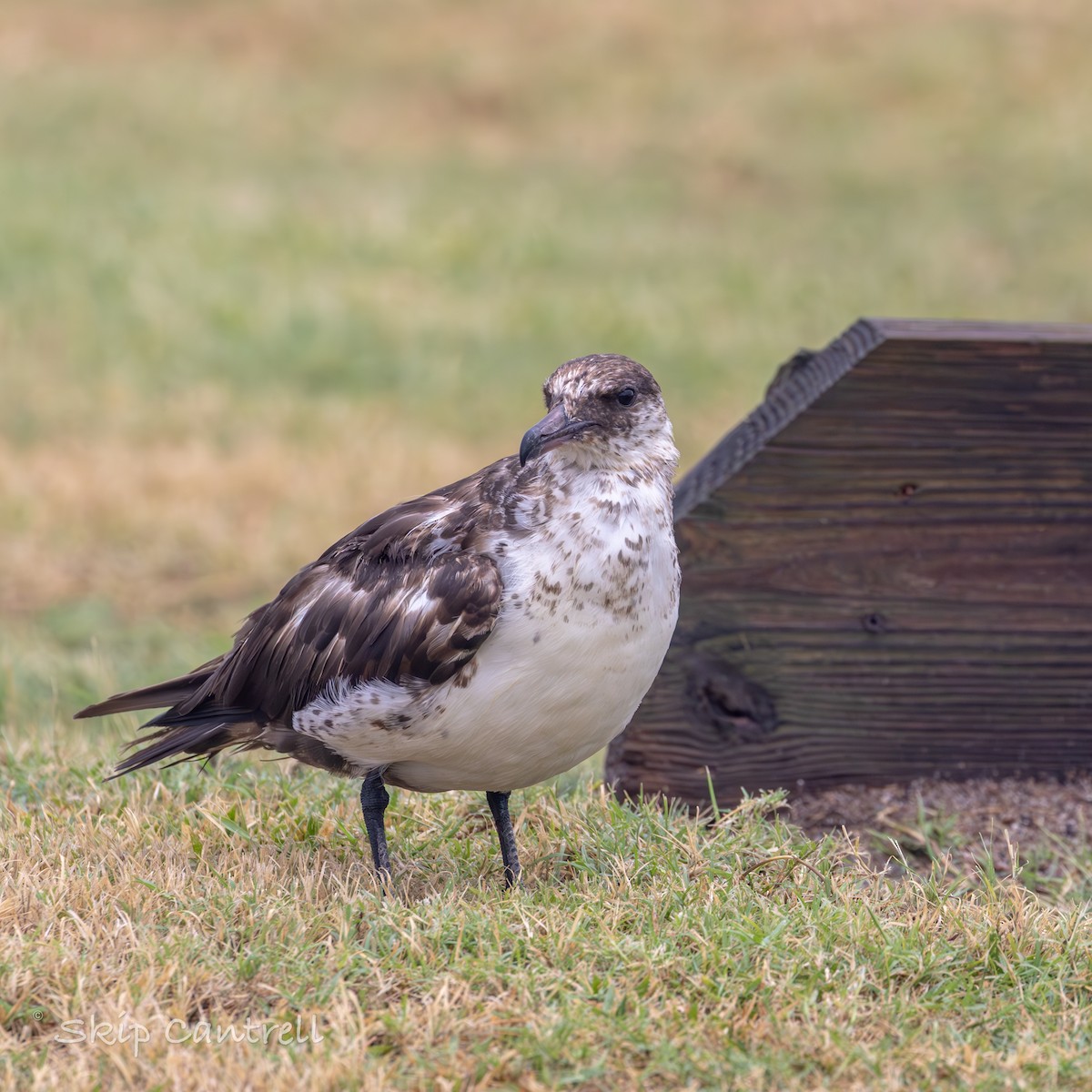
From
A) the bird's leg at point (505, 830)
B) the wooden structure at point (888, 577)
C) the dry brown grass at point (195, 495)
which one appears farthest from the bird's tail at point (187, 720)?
the dry brown grass at point (195, 495)

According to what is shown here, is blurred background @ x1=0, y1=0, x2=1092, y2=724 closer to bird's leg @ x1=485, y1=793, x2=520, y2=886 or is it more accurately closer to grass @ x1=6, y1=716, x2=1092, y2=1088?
grass @ x1=6, y1=716, x2=1092, y2=1088

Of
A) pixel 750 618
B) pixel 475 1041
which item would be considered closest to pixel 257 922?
pixel 475 1041

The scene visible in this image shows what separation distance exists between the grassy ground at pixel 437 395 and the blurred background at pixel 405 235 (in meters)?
0.05

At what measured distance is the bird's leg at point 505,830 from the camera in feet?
12.4

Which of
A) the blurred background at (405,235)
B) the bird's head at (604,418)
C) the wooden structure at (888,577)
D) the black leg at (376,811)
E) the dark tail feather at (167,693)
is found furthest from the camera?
the blurred background at (405,235)

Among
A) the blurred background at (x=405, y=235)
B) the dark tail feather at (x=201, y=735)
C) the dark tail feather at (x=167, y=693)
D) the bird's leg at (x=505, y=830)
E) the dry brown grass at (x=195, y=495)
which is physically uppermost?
the blurred background at (x=405, y=235)

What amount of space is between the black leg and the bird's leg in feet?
0.85

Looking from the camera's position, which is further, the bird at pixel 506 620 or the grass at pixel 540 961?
the bird at pixel 506 620

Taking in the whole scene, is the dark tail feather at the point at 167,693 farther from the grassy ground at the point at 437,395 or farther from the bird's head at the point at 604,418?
the bird's head at the point at 604,418

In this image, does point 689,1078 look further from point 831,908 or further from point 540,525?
point 540,525

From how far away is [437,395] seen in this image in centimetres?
1098

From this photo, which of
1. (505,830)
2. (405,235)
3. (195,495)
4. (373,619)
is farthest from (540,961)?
(405,235)

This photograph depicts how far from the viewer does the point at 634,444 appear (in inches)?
143

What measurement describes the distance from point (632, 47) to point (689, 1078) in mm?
17748
